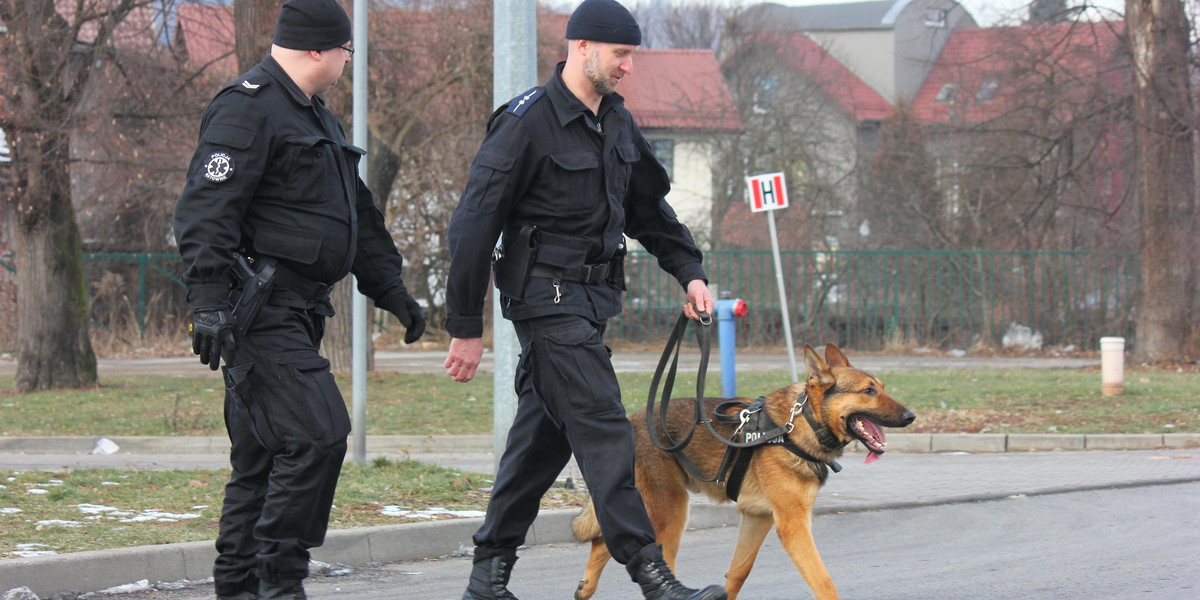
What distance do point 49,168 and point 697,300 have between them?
12365 mm

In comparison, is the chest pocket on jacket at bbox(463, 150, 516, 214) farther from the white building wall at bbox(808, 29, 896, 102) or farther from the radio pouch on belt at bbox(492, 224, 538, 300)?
the white building wall at bbox(808, 29, 896, 102)

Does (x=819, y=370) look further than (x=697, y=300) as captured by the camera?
Yes

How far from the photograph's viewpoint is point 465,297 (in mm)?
4266

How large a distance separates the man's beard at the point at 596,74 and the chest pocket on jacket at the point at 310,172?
0.94 metres

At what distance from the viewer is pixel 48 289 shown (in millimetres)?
15000

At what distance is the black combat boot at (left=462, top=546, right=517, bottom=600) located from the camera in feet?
14.9

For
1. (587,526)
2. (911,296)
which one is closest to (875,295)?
(911,296)

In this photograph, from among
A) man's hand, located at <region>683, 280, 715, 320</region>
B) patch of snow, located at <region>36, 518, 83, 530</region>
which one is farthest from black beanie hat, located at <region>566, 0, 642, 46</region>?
patch of snow, located at <region>36, 518, 83, 530</region>

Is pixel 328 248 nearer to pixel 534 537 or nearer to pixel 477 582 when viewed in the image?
pixel 477 582

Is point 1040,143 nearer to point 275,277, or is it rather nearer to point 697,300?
point 697,300

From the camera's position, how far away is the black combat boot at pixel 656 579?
13.3ft

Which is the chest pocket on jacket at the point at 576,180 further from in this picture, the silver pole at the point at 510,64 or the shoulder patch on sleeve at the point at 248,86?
the silver pole at the point at 510,64

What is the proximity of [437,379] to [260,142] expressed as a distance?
12.8 meters

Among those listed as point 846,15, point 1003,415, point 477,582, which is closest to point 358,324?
point 477,582
